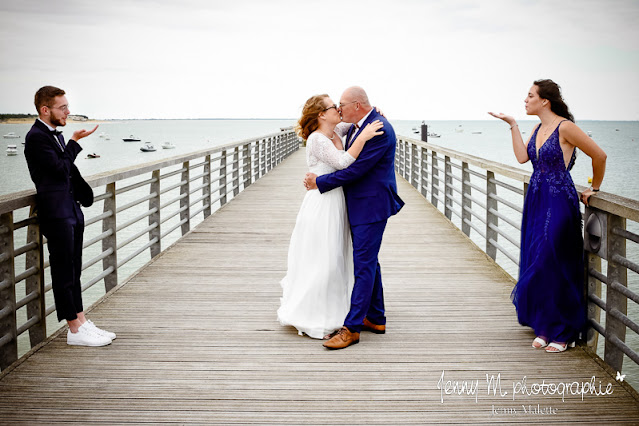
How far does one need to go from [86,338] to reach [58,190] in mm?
924

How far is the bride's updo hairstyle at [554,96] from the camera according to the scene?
11.8ft

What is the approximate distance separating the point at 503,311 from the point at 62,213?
3.10 meters

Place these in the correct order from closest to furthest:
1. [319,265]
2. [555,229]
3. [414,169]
Result: 1. [555,229]
2. [319,265]
3. [414,169]

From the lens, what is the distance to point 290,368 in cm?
337

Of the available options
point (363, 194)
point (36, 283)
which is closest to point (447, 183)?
point (363, 194)

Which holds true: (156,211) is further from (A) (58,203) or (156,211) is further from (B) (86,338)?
(A) (58,203)

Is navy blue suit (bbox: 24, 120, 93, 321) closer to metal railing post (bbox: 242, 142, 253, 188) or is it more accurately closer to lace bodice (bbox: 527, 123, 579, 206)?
lace bodice (bbox: 527, 123, 579, 206)

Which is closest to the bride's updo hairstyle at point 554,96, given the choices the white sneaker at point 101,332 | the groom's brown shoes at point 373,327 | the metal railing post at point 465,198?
the groom's brown shoes at point 373,327

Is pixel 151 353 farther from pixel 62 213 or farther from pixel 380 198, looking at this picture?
pixel 380 198

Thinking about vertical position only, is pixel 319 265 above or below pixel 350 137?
below

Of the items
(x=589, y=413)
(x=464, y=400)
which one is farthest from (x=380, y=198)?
(x=589, y=413)

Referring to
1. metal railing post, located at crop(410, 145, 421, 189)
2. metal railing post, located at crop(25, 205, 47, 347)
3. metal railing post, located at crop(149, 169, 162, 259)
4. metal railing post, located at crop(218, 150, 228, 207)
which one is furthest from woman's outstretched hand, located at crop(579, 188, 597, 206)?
metal railing post, located at crop(410, 145, 421, 189)

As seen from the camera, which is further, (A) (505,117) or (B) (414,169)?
(B) (414,169)

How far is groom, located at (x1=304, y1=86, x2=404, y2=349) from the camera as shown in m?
3.69
